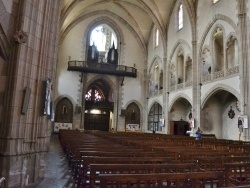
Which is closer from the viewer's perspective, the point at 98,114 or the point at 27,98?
the point at 27,98

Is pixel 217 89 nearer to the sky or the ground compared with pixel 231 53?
nearer to the ground

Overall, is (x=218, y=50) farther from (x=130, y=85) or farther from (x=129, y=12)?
(x=129, y=12)

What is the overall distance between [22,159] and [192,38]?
18.6 metres

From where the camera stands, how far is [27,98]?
5.09m

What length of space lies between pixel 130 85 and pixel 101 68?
4285 mm

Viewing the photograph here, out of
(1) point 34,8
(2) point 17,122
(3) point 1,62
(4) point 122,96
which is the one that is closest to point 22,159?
(2) point 17,122

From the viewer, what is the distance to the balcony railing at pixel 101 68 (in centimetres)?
2745

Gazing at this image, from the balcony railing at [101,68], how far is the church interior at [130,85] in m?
0.12


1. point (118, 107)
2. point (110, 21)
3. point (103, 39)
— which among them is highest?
point (110, 21)

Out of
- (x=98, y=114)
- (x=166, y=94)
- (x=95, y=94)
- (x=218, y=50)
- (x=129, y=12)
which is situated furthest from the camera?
(x=95, y=94)

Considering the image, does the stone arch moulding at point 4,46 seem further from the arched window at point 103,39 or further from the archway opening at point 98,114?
the arched window at point 103,39

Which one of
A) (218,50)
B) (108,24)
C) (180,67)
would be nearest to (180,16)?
(180,67)

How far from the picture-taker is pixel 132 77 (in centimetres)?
2997

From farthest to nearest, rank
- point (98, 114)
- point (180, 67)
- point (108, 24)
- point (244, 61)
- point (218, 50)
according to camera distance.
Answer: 1. point (98, 114)
2. point (108, 24)
3. point (180, 67)
4. point (218, 50)
5. point (244, 61)
